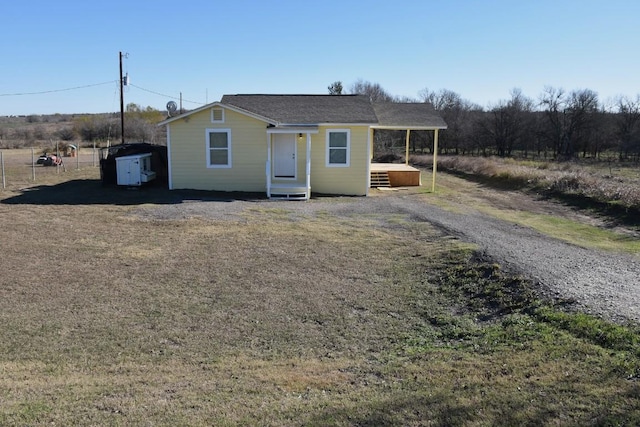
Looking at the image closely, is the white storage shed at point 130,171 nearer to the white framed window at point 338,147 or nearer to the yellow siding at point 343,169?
the yellow siding at point 343,169

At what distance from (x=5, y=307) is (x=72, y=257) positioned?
2.59m

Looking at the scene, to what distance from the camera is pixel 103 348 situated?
5312 millimetres

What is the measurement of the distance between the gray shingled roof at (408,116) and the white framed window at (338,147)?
5.29 ft

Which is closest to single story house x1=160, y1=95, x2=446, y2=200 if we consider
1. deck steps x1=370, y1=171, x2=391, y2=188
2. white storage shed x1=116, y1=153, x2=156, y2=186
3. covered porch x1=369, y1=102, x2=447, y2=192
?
white storage shed x1=116, y1=153, x2=156, y2=186

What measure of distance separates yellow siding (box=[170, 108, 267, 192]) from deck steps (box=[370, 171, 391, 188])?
5.05 meters

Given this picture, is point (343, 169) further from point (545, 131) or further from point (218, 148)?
point (545, 131)

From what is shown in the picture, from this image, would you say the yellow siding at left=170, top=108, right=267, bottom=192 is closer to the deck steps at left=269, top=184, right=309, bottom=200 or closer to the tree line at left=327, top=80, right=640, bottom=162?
the deck steps at left=269, top=184, right=309, bottom=200

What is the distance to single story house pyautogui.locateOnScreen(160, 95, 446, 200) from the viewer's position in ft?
55.8

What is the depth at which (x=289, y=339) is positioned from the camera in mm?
5695

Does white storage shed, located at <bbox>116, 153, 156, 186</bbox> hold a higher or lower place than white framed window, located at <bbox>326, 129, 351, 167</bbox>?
lower

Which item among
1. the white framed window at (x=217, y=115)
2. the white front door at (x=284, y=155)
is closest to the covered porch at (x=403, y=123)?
the white front door at (x=284, y=155)

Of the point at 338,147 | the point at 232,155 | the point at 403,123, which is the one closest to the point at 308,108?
the point at 338,147

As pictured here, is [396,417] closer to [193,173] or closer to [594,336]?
[594,336]

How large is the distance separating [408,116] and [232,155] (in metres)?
7.13
